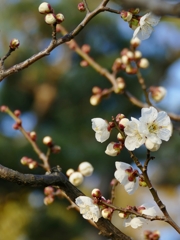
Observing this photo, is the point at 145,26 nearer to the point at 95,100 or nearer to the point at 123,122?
the point at 123,122

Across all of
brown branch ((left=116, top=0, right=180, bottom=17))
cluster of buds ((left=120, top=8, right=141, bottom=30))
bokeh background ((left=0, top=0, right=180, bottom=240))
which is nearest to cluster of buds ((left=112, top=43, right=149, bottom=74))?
cluster of buds ((left=120, top=8, right=141, bottom=30))

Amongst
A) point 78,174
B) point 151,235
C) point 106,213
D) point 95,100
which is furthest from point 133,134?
point 95,100

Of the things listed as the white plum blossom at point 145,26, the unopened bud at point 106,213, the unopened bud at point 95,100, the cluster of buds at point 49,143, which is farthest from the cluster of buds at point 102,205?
the unopened bud at point 95,100

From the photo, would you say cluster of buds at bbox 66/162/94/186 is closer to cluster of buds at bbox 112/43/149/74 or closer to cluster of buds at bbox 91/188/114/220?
cluster of buds at bbox 91/188/114/220

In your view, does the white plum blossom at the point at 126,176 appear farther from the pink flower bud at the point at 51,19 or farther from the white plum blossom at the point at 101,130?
the pink flower bud at the point at 51,19

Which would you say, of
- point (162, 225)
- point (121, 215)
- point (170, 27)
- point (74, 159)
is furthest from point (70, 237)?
point (121, 215)

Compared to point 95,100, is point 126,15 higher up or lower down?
lower down
